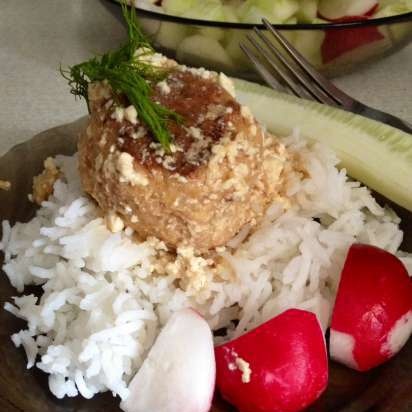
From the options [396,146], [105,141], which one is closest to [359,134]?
[396,146]

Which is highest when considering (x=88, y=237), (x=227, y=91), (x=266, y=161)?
(x=227, y=91)

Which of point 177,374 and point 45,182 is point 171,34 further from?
point 177,374

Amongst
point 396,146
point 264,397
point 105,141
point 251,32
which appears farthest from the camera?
point 251,32

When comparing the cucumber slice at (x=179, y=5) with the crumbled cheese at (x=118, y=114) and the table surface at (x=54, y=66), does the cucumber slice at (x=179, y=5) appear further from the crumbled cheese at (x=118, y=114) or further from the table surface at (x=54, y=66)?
the crumbled cheese at (x=118, y=114)

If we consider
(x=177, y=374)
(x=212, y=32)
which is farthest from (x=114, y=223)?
(x=212, y=32)

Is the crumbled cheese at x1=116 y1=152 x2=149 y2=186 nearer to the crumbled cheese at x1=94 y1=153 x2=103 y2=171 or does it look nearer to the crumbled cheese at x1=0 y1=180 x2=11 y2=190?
the crumbled cheese at x1=94 y1=153 x2=103 y2=171

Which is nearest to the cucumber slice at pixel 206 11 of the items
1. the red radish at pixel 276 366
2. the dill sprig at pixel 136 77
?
the dill sprig at pixel 136 77

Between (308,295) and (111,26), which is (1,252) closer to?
(308,295)
